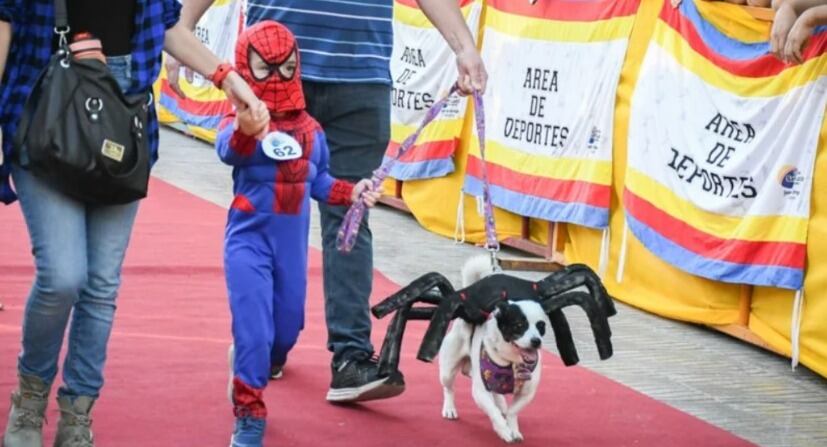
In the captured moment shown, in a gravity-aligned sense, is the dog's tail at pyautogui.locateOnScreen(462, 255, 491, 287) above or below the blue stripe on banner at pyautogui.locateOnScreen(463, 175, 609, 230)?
above

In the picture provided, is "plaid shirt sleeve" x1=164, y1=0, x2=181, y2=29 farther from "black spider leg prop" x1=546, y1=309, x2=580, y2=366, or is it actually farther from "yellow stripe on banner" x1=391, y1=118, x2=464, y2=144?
Answer: "yellow stripe on banner" x1=391, y1=118, x2=464, y2=144

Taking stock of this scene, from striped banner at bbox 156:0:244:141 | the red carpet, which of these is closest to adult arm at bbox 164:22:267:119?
the red carpet

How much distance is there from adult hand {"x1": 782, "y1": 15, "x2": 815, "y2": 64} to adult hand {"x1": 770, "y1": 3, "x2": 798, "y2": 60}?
30mm

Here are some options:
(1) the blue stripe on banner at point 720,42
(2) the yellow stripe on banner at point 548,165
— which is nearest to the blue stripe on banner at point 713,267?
(2) the yellow stripe on banner at point 548,165

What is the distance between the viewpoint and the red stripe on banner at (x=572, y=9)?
8523mm

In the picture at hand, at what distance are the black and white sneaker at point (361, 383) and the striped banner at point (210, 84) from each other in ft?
30.4

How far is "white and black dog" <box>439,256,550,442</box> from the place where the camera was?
4996 millimetres

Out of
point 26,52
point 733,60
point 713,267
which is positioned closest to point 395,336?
point 26,52

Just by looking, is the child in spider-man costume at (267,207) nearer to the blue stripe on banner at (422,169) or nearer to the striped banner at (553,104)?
the striped banner at (553,104)

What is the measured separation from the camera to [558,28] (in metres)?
9.05

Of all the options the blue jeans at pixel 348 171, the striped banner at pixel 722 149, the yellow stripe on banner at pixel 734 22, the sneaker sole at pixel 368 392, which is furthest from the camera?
the yellow stripe on banner at pixel 734 22

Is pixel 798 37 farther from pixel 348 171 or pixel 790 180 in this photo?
pixel 348 171

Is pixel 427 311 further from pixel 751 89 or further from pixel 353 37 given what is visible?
pixel 751 89

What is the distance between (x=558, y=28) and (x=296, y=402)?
13.2ft
